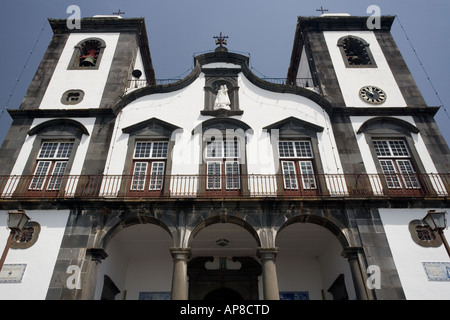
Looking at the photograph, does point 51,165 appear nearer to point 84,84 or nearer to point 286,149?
point 84,84

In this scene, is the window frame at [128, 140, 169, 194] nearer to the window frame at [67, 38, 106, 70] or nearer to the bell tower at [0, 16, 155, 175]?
the bell tower at [0, 16, 155, 175]

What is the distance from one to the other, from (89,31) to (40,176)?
25.0 ft

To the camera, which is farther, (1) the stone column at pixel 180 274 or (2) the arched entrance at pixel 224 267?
(2) the arched entrance at pixel 224 267

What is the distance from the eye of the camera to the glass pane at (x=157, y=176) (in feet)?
35.1

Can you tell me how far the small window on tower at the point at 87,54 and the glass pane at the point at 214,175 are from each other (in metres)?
6.61

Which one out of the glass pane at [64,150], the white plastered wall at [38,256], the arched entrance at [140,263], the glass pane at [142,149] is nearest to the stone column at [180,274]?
the arched entrance at [140,263]

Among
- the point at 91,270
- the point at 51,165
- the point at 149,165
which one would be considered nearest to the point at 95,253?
the point at 91,270

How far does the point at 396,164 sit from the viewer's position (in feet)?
36.8

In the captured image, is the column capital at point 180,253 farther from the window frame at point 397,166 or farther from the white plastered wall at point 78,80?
the white plastered wall at point 78,80

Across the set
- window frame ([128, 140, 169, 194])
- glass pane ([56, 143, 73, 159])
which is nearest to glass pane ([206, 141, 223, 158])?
window frame ([128, 140, 169, 194])

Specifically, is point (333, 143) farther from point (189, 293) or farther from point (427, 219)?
point (189, 293)

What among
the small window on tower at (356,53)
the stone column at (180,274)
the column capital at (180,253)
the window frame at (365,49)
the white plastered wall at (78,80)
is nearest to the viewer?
the stone column at (180,274)

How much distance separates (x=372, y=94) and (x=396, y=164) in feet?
9.93
